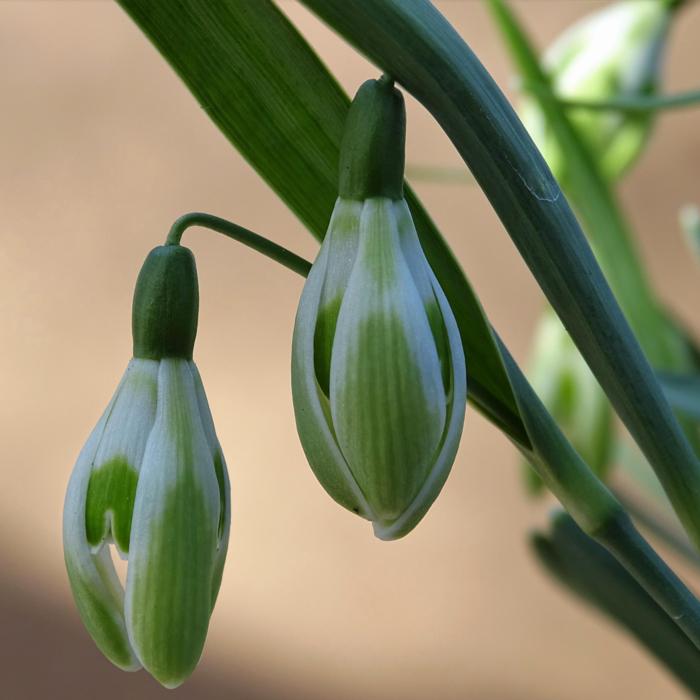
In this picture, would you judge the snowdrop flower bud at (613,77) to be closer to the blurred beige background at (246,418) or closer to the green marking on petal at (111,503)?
the green marking on petal at (111,503)

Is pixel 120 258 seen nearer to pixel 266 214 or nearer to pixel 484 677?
pixel 266 214

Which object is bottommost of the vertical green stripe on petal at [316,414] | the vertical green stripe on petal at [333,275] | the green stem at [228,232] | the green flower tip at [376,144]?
the vertical green stripe on petal at [316,414]

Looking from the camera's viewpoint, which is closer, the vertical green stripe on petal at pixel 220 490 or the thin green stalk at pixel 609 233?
the vertical green stripe on petal at pixel 220 490

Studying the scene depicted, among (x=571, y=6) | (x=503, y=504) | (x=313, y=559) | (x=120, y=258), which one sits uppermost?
(x=571, y=6)

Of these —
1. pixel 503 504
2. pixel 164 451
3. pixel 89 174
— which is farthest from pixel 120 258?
pixel 164 451

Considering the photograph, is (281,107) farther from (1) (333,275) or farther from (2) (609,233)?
(2) (609,233)

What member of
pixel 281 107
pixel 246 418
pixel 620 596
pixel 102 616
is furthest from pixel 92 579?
pixel 246 418

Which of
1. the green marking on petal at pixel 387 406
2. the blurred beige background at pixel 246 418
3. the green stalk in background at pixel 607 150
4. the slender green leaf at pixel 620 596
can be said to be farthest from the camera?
the blurred beige background at pixel 246 418

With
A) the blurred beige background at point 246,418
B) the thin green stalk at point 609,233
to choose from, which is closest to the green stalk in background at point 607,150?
the thin green stalk at point 609,233
